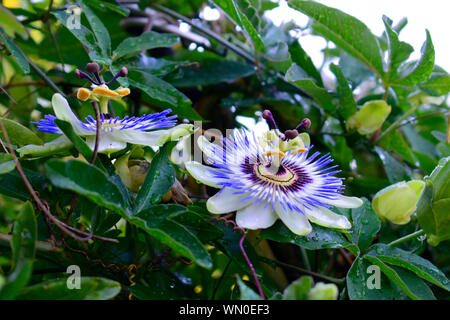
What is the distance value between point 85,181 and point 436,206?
25.8 inches

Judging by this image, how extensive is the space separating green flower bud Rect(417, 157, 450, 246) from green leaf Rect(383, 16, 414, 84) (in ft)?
1.54

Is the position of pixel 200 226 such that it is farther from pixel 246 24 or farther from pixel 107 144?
pixel 246 24

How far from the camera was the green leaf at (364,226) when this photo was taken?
95 cm

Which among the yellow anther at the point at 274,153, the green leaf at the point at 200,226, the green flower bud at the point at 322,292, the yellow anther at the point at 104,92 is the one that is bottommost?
the green flower bud at the point at 322,292

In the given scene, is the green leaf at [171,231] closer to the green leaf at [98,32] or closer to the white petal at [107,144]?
the white petal at [107,144]

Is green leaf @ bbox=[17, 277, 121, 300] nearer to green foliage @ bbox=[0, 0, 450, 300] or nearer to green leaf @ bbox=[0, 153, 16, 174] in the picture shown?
green foliage @ bbox=[0, 0, 450, 300]

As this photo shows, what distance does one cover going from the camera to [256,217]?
0.86m

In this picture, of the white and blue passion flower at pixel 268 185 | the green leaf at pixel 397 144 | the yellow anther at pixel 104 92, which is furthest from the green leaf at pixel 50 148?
the green leaf at pixel 397 144

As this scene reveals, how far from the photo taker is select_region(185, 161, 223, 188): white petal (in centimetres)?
89

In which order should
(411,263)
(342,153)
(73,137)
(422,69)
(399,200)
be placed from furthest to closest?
1. (342,153)
2. (422,69)
3. (399,200)
4. (411,263)
5. (73,137)

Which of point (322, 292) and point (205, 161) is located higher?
point (205, 161)

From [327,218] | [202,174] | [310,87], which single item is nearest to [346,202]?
[327,218]

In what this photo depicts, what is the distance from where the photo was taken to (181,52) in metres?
1.58
